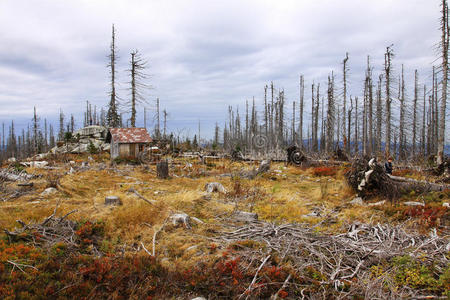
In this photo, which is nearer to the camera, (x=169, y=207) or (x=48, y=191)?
(x=169, y=207)

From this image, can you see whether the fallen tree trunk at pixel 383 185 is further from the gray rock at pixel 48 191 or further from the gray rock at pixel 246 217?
the gray rock at pixel 48 191

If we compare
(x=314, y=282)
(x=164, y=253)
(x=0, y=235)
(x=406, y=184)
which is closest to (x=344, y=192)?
(x=406, y=184)

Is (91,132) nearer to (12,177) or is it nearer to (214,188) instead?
(12,177)

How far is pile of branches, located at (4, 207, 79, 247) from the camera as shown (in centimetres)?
521

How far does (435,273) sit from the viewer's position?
14.0ft

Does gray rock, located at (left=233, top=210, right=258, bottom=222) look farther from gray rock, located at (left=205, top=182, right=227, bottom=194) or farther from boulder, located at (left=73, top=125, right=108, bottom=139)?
boulder, located at (left=73, top=125, right=108, bottom=139)

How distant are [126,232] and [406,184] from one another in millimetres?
10094

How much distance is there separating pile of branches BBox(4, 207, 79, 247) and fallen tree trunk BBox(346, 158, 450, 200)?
31.6 feet

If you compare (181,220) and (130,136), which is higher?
(130,136)

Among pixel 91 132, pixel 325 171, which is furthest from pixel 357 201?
pixel 91 132

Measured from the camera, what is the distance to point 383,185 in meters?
9.48

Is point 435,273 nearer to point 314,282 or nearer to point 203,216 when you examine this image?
point 314,282

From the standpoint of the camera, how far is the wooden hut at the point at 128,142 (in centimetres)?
2345

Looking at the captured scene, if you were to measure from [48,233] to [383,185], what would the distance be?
10.5m
